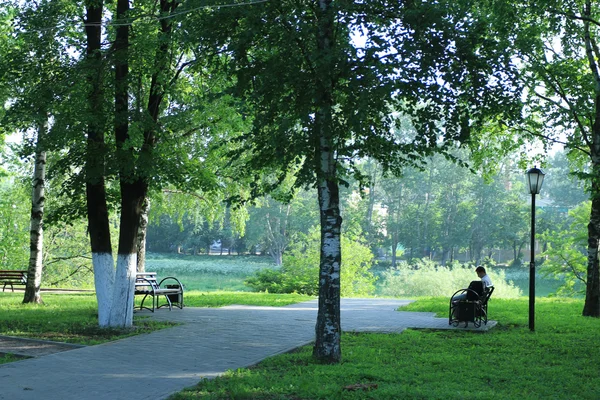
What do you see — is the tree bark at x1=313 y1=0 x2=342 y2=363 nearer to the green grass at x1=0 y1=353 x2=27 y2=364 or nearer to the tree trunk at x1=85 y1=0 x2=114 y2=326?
the green grass at x1=0 y1=353 x2=27 y2=364

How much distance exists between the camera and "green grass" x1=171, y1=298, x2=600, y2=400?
6.85m

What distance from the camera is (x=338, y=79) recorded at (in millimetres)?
8438

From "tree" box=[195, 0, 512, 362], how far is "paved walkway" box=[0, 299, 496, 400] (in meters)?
1.79

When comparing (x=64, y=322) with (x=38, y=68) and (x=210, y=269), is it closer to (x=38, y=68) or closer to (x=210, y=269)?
(x=38, y=68)

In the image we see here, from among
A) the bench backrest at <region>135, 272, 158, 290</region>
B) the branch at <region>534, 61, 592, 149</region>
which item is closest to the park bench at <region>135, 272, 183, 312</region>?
the bench backrest at <region>135, 272, 158, 290</region>

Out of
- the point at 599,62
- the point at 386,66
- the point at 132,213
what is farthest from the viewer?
the point at 599,62

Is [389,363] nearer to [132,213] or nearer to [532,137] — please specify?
[132,213]

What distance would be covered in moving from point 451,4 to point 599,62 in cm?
887

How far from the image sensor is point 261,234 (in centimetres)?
6669

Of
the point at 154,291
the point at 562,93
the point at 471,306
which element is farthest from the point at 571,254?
the point at 154,291

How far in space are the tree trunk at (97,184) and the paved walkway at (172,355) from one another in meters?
1.43

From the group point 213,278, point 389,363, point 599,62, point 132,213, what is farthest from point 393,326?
point 213,278

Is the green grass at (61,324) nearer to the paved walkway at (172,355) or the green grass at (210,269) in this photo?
the paved walkway at (172,355)

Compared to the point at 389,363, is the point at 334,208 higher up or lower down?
higher up
